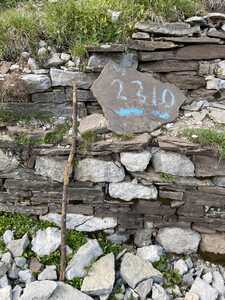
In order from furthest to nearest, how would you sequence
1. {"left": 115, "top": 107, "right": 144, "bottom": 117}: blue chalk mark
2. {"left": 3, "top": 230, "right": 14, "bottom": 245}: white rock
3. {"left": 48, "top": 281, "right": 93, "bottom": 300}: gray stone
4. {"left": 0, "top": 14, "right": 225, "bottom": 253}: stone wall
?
1. {"left": 3, "top": 230, "right": 14, "bottom": 245}: white rock
2. {"left": 115, "top": 107, "right": 144, "bottom": 117}: blue chalk mark
3. {"left": 0, "top": 14, "right": 225, "bottom": 253}: stone wall
4. {"left": 48, "top": 281, "right": 93, "bottom": 300}: gray stone

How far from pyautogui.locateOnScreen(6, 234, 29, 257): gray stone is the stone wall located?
0.46m

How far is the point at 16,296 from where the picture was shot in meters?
5.06

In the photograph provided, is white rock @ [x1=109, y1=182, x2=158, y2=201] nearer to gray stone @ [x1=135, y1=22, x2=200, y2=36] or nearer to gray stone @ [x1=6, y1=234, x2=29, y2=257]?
gray stone @ [x1=6, y1=234, x2=29, y2=257]

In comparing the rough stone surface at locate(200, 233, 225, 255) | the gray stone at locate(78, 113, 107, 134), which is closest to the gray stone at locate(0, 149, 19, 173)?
the gray stone at locate(78, 113, 107, 134)

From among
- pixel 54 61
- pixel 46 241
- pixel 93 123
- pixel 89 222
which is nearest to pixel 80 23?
pixel 54 61

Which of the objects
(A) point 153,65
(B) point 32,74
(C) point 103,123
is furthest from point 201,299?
(B) point 32,74

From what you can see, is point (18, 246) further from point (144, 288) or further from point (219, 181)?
point (219, 181)

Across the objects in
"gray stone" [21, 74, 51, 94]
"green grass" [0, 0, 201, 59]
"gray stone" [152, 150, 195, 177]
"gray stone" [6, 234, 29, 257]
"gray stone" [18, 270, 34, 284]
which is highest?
"green grass" [0, 0, 201, 59]

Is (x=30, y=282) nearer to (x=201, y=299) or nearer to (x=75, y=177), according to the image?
(x=75, y=177)

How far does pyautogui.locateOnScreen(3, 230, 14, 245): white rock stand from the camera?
5.55 m

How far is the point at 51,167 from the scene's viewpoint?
17.6ft

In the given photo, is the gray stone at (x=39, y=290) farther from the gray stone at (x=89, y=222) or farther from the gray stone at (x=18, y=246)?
the gray stone at (x=89, y=222)

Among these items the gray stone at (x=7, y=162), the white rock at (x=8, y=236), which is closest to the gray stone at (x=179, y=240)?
the white rock at (x=8, y=236)

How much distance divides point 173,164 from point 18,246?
2221mm
